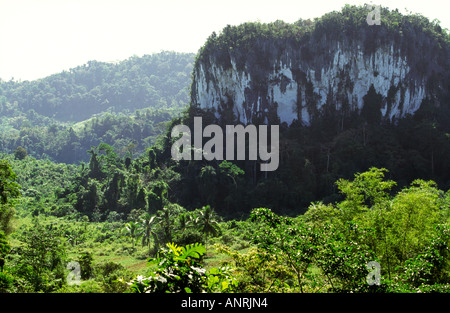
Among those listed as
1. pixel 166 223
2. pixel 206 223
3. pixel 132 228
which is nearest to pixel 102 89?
pixel 132 228

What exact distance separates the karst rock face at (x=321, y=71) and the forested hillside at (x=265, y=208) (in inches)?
13.7

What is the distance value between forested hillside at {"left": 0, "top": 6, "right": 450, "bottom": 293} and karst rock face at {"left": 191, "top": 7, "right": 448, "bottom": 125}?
0.35m

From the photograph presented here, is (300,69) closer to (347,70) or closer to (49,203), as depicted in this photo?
(347,70)

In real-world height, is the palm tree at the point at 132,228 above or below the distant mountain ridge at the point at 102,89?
below

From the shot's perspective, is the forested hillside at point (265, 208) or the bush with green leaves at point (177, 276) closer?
the bush with green leaves at point (177, 276)

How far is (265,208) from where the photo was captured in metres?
8.22

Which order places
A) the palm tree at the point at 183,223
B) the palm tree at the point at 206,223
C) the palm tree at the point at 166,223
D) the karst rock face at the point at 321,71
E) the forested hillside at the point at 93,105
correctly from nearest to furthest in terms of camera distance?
the palm tree at the point at 206,223, the palm tree at the point at 183,223, the palm tree at the point at 166,223, the karst rock face at the point at 321,71, the forested hillside at the point at 93,105

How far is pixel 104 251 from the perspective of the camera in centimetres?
2727

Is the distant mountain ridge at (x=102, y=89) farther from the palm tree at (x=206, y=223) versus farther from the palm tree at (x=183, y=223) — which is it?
the palm tree at (x=206, y=223)

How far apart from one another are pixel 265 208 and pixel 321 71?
3931 cm

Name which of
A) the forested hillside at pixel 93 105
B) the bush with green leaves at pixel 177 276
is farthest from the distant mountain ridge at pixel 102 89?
the bush with green leaves at pixel 177 276

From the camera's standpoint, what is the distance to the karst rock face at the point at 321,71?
43.6 m

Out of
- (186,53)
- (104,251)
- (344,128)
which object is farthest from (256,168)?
(186,53)

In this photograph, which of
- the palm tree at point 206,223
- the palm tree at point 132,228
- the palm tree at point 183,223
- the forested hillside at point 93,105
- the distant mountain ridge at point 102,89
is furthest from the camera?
the distant mountain ridge at point 102,89
